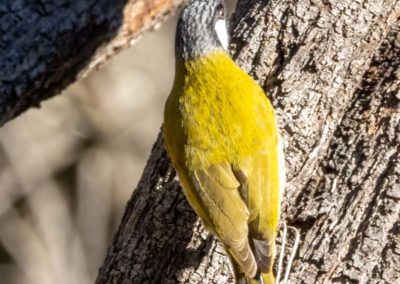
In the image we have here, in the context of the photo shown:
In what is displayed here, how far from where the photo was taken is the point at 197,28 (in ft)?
16.9

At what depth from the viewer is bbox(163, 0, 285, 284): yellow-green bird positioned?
14.5 ft

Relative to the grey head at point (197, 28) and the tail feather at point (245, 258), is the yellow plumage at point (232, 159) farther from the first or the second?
the grey head at point (197, 28)

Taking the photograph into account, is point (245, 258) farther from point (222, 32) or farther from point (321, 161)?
point (222, 32)

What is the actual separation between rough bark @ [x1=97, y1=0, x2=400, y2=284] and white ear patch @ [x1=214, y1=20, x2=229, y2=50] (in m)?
0.35

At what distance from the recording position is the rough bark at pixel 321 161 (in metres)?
4.36

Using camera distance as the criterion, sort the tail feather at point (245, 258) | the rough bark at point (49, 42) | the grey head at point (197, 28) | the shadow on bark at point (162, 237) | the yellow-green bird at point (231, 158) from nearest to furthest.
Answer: the tail feather at point (245, 258)
the yellow-green bird at point (231, 158)
the shadow on bark at point (162, 237)
the grey head at point (197, 28)
the rough bark at point (49, 42)

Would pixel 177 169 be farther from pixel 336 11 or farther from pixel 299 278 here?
pixel 336 11

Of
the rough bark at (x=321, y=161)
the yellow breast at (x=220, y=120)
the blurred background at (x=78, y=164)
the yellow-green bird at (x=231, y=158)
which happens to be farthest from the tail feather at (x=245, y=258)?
the blurred background at (x=78, y=164)

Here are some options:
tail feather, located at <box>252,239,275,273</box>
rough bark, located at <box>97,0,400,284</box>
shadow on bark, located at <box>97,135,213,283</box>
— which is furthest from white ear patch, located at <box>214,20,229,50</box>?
tail feather, located at <box>252,239,275,273</box>

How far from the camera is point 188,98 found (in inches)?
191

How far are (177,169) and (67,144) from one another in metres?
5.21

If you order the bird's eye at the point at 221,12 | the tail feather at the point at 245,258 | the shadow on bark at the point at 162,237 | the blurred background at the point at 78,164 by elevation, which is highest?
the blurred background at the point at 78,164

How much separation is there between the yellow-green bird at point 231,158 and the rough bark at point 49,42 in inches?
34.6

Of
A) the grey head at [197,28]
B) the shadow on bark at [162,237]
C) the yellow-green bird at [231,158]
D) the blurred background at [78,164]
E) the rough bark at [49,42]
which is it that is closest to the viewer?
the yellow-green bird at [231,158]
